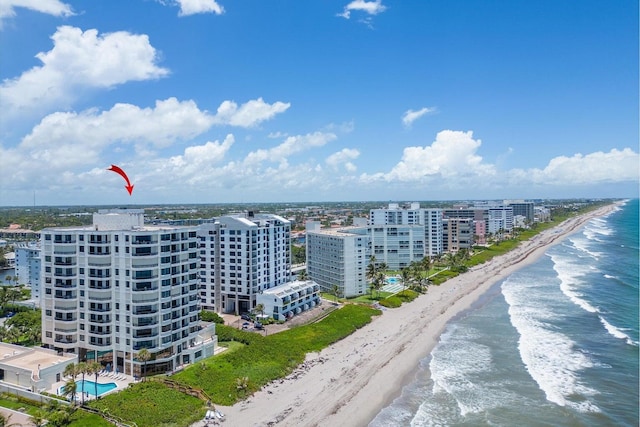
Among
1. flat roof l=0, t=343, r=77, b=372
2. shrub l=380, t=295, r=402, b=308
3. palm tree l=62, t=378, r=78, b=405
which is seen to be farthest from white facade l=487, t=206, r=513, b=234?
palm tree l=62, t=378, r=78, b=405

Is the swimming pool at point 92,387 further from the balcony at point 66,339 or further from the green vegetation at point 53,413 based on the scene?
the balcony at point 66,339

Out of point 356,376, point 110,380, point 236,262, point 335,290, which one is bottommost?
point 356,376

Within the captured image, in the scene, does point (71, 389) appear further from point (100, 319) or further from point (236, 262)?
point (236, 262)

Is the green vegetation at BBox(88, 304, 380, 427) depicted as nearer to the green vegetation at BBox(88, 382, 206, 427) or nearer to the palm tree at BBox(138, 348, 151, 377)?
the green vegetation at BBox(88, 382, 206, 427)

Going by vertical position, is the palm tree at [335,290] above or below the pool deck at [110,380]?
above

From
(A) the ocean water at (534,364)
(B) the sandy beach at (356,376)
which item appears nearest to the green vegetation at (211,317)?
(B) the sandy beach at (356,376)

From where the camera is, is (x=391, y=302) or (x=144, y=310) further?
(x=391, y=302)

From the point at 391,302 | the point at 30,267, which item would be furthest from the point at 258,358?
the point at 30,267
